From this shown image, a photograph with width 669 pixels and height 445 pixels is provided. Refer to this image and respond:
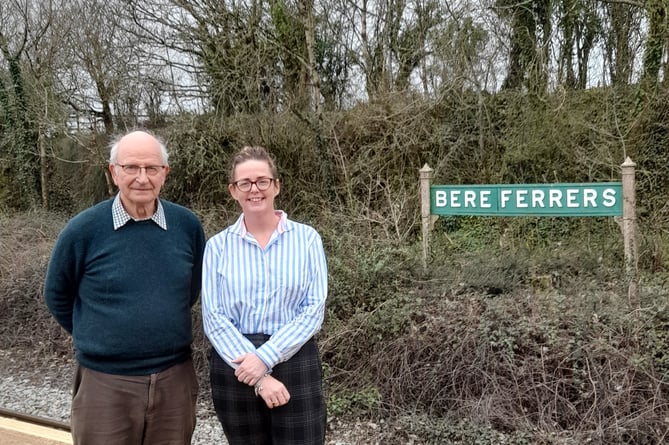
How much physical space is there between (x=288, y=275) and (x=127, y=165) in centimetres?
77

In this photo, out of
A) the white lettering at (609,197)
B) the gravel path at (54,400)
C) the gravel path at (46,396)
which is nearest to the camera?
the gravel path at (54,400)

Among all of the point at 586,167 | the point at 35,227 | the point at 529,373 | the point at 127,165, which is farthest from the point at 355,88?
the point at 127,165

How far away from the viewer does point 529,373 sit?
377 cm

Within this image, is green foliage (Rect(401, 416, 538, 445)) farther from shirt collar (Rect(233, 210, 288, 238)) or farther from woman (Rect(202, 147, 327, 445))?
shirt collar (Rect(233, 210, 288, 238))

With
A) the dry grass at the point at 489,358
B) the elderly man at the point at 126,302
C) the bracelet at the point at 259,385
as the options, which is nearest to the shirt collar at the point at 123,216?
the elderly man at the point at 126,302

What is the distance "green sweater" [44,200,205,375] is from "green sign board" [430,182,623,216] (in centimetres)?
402

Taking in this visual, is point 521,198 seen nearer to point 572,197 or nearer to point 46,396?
point 572,197

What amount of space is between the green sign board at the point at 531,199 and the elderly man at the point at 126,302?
4.00 m

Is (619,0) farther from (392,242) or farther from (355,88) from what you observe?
(392,242)

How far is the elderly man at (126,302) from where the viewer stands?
199 centimetres

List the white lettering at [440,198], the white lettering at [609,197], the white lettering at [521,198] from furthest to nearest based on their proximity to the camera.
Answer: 1. the white lettering at [440,198]
2. the white lettering at [521,198]
3. the white lettering at [609,197]

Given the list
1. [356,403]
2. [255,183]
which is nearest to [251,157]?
[255,183]

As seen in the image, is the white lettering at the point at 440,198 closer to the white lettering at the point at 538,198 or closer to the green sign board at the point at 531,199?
the green sign board at the point at 531,199

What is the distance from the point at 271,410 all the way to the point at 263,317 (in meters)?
0.36
